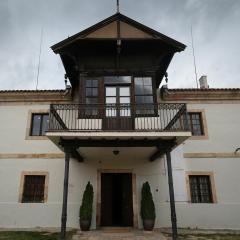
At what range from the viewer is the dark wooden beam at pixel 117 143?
9.41 meters

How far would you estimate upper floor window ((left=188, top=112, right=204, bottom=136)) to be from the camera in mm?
12852

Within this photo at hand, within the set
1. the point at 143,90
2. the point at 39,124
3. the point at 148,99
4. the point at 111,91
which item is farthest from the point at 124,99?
the point at 39,124

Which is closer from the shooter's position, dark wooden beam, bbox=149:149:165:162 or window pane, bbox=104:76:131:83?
dark wooden beam, bbox=149:149:165:162

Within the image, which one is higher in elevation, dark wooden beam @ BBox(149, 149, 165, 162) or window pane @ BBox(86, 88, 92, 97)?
window pane @ BBox(86, 88, 92, 97)

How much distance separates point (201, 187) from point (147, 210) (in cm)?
307

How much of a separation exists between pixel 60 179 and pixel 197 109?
749 centimetres

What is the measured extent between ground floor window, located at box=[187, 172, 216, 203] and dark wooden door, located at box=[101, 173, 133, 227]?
2803mm

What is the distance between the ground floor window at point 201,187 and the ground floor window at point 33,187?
669cm

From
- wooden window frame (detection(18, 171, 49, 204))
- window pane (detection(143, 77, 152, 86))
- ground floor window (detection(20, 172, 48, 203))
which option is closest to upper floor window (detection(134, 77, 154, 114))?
window pane (detection(143, 77, 152, 86))

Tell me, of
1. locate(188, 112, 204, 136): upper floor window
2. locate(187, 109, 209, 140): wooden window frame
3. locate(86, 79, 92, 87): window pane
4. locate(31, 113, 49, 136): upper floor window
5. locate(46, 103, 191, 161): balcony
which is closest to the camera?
locate(46, 103, 191, 161): balcony

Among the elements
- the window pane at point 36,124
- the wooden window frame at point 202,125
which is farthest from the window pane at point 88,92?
the wooden window frame at point 202,125

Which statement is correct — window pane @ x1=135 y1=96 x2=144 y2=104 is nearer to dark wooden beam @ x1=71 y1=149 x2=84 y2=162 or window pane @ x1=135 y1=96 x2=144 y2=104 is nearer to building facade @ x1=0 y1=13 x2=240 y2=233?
building facade @ x1=0 y1=13 x2=240 y2=233

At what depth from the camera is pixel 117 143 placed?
948 cm

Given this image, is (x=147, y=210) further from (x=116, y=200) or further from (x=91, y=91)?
(x=91, y=91)
